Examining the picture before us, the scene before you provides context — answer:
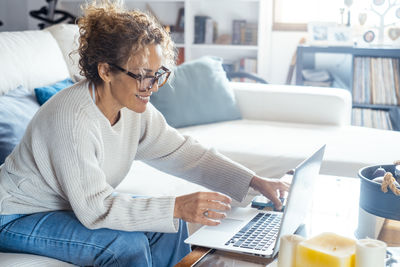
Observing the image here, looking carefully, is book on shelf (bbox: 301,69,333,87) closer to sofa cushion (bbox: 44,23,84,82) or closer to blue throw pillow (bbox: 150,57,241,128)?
blue throw pillow (bbox: 150,57,241,128)

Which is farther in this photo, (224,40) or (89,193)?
(224,40)

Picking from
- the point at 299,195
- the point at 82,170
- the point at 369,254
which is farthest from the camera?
the point at 82,170

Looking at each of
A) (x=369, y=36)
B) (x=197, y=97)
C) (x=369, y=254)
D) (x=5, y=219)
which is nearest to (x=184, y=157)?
(x=5, y=219)

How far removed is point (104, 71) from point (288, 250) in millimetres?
701

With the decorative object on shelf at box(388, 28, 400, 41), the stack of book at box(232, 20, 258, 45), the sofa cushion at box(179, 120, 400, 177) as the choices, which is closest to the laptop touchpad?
the sofa cushion at box(179, 120, 400, 177)

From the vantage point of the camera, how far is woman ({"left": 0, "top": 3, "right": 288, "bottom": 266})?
1.32 metres

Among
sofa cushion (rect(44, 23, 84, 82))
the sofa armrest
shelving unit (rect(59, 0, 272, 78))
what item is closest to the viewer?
sofa cushion (rect(44, 23, 84, 82))

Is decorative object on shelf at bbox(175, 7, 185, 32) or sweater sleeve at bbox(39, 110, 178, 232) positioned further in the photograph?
decorative object on shelf at bbox(175, 7, 185, 32)

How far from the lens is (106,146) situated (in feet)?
4.97

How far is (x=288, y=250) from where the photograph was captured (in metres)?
1.00

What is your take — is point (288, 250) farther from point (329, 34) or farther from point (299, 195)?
point (329, 34)

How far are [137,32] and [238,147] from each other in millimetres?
1122

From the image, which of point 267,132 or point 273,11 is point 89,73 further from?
point 273,11

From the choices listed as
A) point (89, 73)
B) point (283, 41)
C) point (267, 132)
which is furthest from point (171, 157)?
point (283, 41)
